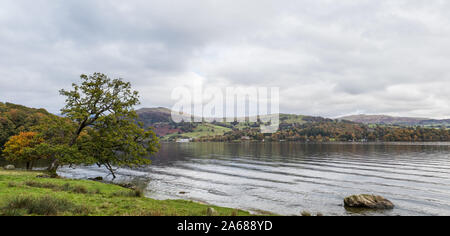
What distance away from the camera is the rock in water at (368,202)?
30623 mm

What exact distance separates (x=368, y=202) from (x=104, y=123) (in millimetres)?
44661

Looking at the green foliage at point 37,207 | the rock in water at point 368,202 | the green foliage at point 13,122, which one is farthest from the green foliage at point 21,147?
the rock in water at point 368,202

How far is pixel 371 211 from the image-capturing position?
29047 millimetres

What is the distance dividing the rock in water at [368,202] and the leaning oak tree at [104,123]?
112 ft

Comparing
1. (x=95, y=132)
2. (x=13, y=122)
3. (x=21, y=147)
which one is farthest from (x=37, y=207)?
(x=13, y=122)

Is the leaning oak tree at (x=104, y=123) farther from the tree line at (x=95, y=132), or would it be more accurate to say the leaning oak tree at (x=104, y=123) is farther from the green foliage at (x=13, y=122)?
the green foliage at (x=13, y=122)

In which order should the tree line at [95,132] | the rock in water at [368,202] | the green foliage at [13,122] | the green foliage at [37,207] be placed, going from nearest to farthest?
the green foliage at [37,207]
the rock in water at [368,202]
the tree line at [95,132]
the green foliage at [13,122]

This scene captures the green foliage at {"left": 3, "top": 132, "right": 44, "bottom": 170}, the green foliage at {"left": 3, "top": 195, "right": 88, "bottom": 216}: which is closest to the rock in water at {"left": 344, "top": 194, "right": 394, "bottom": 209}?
the green foliage at {"left": 3, "top": 195, "right": 88, "bottom": 216}

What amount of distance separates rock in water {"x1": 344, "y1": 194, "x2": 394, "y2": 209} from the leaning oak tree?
34189mm

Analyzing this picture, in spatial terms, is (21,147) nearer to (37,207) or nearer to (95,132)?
(95,132)

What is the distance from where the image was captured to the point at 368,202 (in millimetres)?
30781
